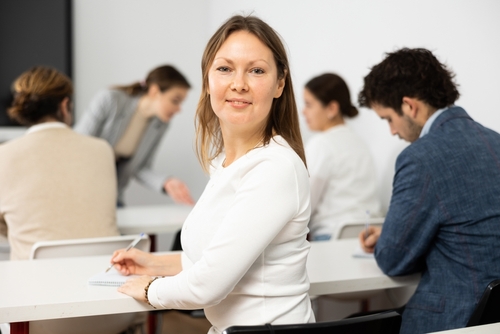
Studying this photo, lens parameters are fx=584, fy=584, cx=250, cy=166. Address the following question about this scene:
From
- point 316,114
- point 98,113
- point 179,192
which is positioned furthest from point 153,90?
point 316,114

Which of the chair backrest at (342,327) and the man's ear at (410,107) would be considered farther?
the man's ear at (410,107)

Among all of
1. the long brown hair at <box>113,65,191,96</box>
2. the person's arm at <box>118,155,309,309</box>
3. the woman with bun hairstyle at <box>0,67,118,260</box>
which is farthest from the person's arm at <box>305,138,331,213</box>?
the person's arm at <box>118,155,309,309</box>

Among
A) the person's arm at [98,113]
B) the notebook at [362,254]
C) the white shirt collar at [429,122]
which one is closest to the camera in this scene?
the white shirt collar at [429,122]

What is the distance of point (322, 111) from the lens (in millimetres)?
3289

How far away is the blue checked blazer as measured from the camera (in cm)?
166

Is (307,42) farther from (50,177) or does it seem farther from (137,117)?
(50,177)

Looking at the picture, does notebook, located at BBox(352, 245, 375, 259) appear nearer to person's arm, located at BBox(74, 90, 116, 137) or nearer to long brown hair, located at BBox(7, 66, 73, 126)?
long brown hair, located at BBox(7, 66, 73, 126)

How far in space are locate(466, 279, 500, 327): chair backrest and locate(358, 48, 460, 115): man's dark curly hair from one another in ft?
2.02

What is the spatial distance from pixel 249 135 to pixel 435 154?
0.60m

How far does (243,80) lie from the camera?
52.8 inches

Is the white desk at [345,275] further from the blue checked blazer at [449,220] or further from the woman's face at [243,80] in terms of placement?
the woman's face at [243,80]

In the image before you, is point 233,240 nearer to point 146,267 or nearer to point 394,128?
point 146,267

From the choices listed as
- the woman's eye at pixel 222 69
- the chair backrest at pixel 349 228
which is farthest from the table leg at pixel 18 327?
the chair backrest at pixel 349 228

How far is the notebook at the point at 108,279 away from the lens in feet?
5.24
